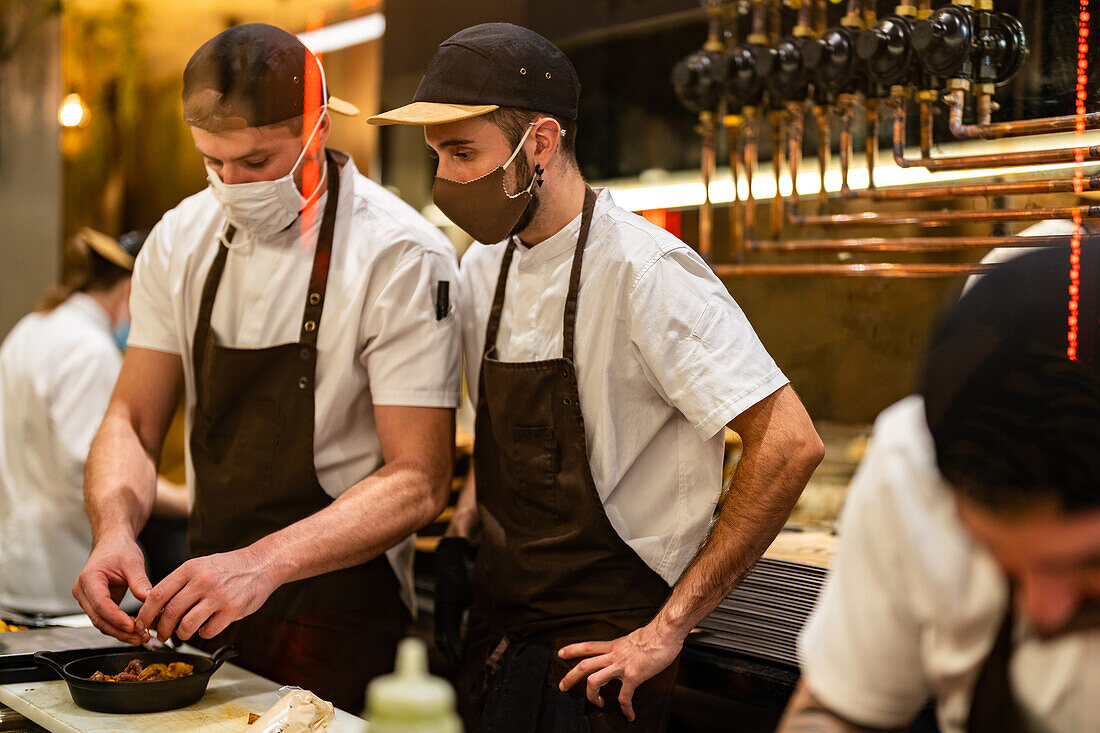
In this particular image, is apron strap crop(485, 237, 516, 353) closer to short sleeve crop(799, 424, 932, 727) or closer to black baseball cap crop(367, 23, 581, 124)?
black baseball cap crop(367, 23, 581, 124)

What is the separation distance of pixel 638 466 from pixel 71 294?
2147mm

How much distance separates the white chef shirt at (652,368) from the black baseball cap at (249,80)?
520mm

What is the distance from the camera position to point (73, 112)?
3523mm

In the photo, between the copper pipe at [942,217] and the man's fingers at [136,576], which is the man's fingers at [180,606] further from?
the copper pipe at [942,217]

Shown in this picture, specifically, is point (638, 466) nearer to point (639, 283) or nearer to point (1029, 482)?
A: point (639, 283)

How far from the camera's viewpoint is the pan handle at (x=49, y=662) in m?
1.56

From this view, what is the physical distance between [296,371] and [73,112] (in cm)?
214

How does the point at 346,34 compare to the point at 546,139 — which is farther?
the point at 346,34

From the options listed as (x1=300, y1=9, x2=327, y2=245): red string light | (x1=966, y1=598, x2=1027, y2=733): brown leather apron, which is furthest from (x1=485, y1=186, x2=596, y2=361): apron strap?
(x1=966, y1=598, x2=1027, y2=733): brown leather apron

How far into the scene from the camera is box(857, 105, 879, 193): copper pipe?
6.19 feet

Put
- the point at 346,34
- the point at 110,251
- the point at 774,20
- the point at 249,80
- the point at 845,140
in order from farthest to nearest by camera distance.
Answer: the point at 110,251 → the point at 346,34 → the point at 774,20 → the point at 845,140 → the point at 249,80


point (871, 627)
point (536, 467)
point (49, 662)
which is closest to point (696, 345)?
point (536, 467)

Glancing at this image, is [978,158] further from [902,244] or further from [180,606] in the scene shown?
[180,606]

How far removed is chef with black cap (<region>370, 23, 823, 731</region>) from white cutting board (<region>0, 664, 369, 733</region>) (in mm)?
349
